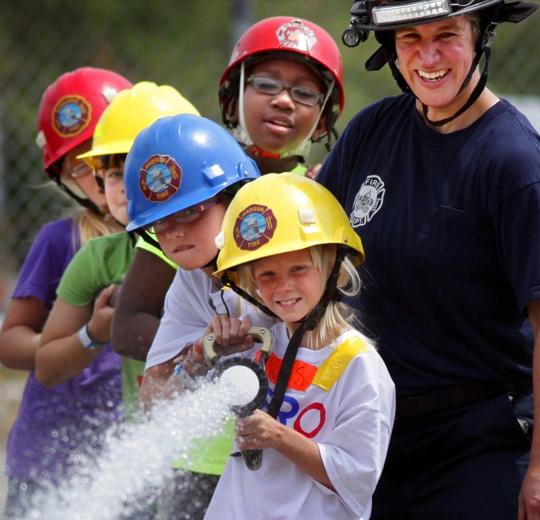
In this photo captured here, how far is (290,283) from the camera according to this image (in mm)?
3730

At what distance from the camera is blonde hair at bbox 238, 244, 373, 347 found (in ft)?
12.2

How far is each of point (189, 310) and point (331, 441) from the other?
777 mm

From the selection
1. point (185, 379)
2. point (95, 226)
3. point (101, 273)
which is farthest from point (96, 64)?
point (185, 379)

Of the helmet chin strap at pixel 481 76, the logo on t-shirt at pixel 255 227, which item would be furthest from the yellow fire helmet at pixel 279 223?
the helmet chin strap at pixel 481 76

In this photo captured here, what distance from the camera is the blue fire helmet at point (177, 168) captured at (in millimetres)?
4094

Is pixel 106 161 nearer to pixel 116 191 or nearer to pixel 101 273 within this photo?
pixel 116 191

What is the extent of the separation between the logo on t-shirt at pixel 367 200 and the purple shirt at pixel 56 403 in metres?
1.70

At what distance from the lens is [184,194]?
409cm

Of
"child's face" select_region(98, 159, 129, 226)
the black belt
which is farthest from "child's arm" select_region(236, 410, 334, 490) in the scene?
"child's face" select_region(98, 159, 129, 226)

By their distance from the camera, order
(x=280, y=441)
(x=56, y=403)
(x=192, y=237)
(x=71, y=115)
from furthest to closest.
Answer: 1. (x=71, y=115)
2. (x=56, y=403)
3. (x=192, y=237)
4. (x=280, y=441)

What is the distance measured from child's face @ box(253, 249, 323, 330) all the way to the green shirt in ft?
4.42

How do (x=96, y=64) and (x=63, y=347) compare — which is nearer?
(x=63, y=347)

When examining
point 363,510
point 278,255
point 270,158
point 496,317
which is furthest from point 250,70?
point 363,510

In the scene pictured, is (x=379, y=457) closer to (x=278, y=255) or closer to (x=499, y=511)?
(x=499, y=511)
